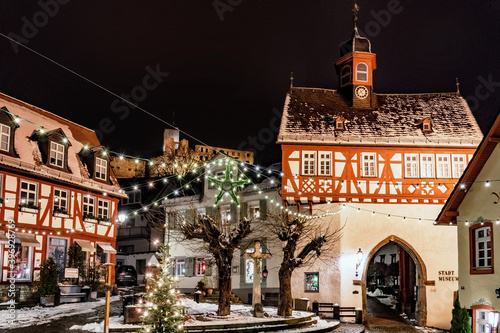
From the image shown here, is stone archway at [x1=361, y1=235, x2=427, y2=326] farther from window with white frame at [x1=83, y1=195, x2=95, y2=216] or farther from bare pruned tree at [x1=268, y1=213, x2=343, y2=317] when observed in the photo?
window with white frame at [x1=83, y1=195, x2=95, y2=216]

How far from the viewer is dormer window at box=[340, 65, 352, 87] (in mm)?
33150

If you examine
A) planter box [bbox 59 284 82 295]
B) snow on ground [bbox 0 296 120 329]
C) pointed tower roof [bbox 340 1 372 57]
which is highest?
pointed tower roof [bbox 340 1 372 57]

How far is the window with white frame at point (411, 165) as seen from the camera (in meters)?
29.3

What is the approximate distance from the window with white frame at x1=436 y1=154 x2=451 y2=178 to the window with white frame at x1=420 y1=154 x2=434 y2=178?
30 cm

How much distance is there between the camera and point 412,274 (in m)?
33.3

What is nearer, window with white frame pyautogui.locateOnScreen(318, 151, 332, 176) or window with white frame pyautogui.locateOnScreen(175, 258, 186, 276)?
window with white frame pyautogui.locateOnScreen(318, 151, 332, 176)

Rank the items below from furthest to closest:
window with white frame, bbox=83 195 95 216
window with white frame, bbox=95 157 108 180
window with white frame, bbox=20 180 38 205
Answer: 1. window with white frame, bbox=95 157 108 180
2. window with white frame, bbox=83 195 95 216
3. window with white frame, bbox=20 180 38 205

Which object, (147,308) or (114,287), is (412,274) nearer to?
(114,287)

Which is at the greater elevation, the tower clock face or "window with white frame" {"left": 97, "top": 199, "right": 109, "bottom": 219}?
the tower clock face

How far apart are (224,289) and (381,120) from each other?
1414 centimetres

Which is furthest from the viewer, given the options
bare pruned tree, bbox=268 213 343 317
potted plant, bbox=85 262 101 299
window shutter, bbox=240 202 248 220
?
window shutter, bbox=240 202 248 220

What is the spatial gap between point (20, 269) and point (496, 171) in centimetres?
2067

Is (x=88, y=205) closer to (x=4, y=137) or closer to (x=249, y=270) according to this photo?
(x=4, y=137)

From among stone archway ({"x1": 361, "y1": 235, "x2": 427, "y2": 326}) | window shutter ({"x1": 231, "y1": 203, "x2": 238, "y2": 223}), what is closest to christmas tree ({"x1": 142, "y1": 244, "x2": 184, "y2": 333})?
stone archway ({"x1": 361, "y1": 235, "x2": 427, "y2": 326})
